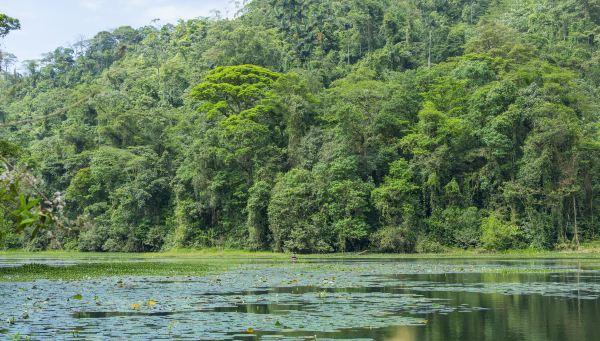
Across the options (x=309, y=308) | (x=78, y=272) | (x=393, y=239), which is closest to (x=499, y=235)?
(x=393, y=239)

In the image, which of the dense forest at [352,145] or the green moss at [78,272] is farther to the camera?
the dense forest at [352,145]

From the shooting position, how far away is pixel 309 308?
20.6m

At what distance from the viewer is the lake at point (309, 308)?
635 inches

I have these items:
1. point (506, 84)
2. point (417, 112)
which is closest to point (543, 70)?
point (506, 84)

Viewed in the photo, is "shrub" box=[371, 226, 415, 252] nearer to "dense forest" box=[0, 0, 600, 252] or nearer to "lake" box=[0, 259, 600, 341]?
"dense forest" box=[0, 0, 600, 252]

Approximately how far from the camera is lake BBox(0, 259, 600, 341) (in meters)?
16.1

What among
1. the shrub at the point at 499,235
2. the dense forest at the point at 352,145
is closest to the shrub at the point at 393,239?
the dense forest at the point at 352,145

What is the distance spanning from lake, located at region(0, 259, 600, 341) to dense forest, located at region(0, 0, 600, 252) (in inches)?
987

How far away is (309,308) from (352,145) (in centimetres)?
4872

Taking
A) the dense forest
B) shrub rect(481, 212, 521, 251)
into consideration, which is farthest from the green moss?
shrub rect(481, 212, 521, 251)

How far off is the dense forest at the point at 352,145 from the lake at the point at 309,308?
25.1 m

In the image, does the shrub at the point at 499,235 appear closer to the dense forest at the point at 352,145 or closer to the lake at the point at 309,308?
the dense forest at the point at 352,145

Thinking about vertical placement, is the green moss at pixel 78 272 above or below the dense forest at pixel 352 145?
below

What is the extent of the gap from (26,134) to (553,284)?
8255cm
